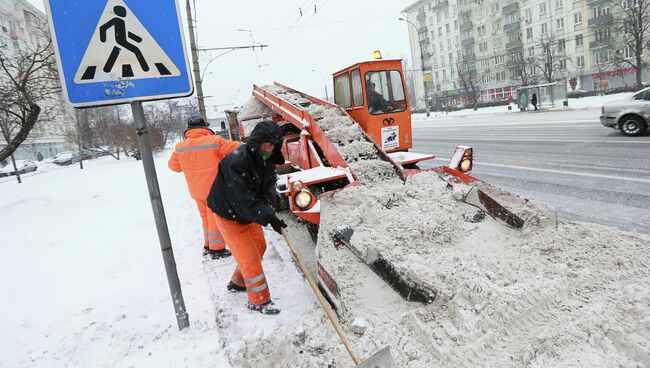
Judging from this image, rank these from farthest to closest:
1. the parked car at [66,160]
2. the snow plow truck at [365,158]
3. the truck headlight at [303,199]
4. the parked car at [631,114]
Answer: the parked car at [66,160] → the parked car at [631,114] → the truck headlight at [303,199] → the snow plow truck at [365,158]

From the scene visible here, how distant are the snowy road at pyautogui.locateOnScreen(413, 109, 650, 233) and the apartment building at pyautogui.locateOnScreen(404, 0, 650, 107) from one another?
24.0m

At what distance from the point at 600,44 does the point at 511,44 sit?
11.0 meters

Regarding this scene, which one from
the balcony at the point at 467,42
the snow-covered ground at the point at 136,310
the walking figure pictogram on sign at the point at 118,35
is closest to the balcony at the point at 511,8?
the balcony at the point at 467,42

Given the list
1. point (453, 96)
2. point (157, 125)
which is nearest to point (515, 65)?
point (453, 96)

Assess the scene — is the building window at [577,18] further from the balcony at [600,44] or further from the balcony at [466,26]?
the balcony at [466,26]

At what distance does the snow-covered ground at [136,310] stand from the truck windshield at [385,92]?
8.89ft

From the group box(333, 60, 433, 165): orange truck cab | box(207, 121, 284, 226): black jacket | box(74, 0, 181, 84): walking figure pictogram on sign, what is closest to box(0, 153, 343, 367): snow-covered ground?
box(207, 121, 284, 226): black jacket

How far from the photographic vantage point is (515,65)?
139 ft

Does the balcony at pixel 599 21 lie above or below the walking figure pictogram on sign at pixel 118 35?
above

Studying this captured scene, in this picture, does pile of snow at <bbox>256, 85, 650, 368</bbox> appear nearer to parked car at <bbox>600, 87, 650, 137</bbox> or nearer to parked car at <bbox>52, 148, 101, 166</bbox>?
parked car at <bbox>600, 87, 650, 137</bbox>

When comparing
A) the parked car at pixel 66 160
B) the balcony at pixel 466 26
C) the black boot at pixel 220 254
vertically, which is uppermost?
the balcony at pixel 466 26

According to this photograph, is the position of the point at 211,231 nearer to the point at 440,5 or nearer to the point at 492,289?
the point at 492,289

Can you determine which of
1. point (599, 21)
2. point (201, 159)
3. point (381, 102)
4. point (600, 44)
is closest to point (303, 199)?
point (201, 159)

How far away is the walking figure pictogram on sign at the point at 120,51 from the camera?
247 centimetres
